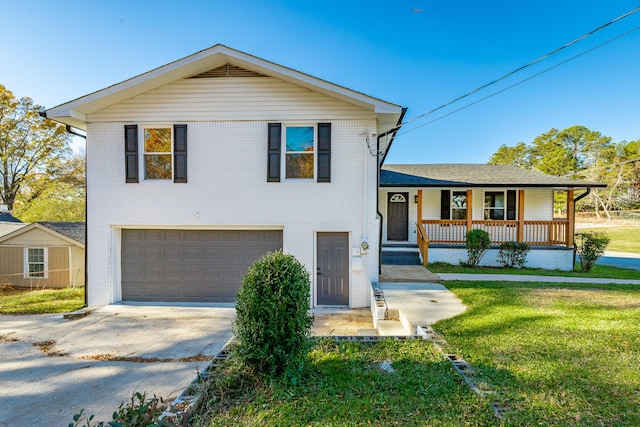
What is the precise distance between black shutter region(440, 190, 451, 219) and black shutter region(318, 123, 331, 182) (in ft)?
26.5

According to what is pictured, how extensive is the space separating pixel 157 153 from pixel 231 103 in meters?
2.34

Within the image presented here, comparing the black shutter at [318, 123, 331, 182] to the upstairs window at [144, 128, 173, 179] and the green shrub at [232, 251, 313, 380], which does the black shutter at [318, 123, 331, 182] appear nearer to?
the upstairs window at [144, 128, 173, 179]

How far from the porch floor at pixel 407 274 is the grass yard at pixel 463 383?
328cm

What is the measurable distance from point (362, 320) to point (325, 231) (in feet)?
7.54

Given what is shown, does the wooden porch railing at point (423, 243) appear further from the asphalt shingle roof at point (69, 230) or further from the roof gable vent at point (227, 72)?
the asphalt shingle roof at point (69, 230)

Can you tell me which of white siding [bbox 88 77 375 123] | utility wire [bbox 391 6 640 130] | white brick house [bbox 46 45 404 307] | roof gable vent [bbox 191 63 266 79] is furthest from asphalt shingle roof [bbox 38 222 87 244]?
utility wire [bbox 391 6 640 130]

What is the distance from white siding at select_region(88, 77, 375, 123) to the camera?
294 inches

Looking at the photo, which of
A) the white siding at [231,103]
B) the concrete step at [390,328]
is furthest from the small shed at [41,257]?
the concrete step at [390,328]

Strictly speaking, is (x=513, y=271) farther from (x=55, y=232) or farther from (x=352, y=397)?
(x=55, y=232)

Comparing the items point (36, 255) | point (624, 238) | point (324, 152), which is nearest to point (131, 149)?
point (324, 152)

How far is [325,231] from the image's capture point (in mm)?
7559

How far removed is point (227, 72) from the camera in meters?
7.57

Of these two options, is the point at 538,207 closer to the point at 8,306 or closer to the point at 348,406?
the point at 348,406

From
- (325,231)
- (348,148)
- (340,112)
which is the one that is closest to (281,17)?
(340,112)
